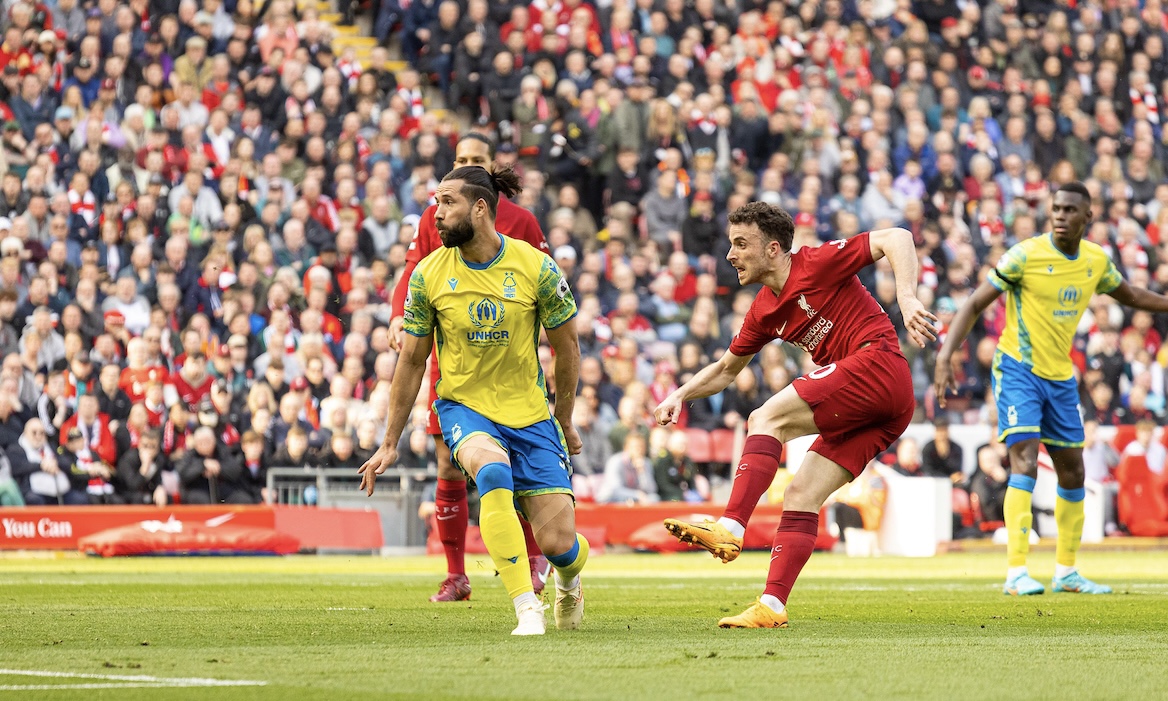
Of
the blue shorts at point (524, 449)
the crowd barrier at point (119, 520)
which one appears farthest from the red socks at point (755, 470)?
the crowd barrier at point (119, 520)

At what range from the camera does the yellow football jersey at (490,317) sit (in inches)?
311

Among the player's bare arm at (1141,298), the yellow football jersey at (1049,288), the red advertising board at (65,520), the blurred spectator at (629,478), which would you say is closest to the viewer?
the player's bare arm at (1141,298)

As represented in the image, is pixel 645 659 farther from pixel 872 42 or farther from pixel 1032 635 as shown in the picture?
pixel 872 42

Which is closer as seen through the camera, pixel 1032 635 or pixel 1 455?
pixel 1032 635

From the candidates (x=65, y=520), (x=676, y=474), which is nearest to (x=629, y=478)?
(x=676, y=474)

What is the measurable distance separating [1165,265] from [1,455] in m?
15.5

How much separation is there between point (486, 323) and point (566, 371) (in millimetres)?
504

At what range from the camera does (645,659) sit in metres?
6.48

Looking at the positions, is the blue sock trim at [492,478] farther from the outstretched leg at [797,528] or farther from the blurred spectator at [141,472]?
the blurred spectator at [141,472]

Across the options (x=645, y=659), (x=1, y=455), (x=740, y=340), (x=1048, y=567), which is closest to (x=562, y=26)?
(x=1, y=455)

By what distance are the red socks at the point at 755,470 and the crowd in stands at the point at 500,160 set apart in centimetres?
1128

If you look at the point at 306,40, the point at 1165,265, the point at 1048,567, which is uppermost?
the point at 306,40

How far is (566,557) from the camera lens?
314 inches

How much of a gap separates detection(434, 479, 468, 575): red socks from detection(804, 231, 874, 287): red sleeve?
3.09 metres
